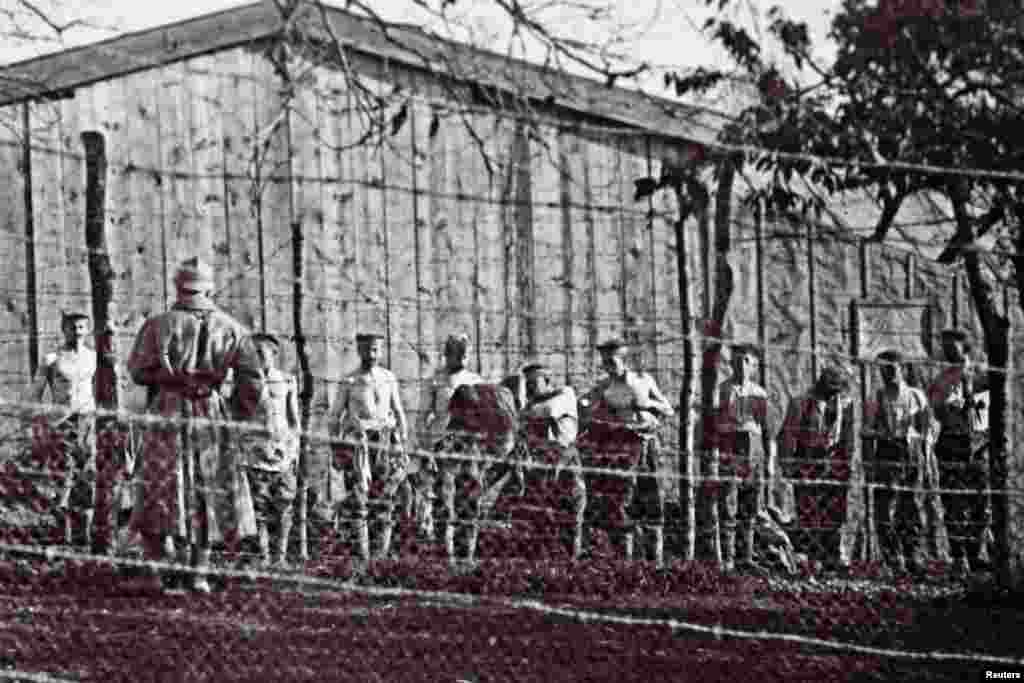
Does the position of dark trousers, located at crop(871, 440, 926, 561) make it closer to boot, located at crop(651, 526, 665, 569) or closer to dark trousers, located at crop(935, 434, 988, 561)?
dark trousers, located at crop(935, 434, 988, 561)

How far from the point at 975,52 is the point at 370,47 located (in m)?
5.35

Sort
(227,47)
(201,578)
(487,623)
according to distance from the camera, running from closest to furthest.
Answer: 1. (487,623)
2. (201,578)
3. (227,47)

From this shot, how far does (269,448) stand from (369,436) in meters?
0.73

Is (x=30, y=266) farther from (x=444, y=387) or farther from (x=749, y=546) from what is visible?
(x=749, y=546)

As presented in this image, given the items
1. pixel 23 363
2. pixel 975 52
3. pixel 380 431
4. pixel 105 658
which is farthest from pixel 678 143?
pixel 105 658

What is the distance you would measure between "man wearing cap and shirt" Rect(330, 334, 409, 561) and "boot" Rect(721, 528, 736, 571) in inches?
73.1

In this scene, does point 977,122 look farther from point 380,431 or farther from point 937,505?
point 380,431

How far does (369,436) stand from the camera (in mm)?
10828

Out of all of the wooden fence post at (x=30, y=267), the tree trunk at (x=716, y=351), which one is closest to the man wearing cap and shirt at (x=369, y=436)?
the tree trunk at (x=716, y=351)

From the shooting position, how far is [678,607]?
28.6 feet

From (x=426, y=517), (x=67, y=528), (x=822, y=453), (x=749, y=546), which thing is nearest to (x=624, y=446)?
(x=749, y=546)

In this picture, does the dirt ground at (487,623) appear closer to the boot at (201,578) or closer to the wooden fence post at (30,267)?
the boot at (201,578)

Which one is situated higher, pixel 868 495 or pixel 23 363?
pixel 23 363

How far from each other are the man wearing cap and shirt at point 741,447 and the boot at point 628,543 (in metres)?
0.53
